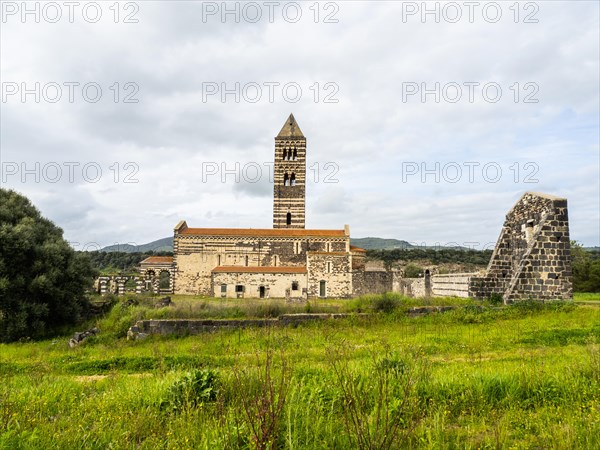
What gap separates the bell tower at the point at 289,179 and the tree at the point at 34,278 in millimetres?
33206

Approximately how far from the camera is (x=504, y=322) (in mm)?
10852

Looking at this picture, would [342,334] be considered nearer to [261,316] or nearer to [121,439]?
[261,316]

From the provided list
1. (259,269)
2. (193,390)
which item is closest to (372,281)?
(259,269)

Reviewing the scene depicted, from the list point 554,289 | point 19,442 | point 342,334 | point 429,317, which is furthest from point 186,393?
point 554,289

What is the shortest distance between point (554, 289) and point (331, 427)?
12.4m

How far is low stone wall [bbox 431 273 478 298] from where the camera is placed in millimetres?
16544

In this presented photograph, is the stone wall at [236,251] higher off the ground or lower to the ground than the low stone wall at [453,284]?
higher

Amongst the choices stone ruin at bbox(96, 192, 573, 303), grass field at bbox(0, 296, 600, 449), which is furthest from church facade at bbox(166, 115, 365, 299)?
grass field at bbox(0, 296, 600, 449)

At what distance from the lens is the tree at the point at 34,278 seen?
13.5 meters

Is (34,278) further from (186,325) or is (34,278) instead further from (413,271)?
(413,271)

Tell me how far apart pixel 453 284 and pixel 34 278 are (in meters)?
17.8

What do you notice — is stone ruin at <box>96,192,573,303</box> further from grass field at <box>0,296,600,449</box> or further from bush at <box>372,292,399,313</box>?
grass field at <box>0,296,600,449</box>

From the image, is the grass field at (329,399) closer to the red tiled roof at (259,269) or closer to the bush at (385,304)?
the bush at (385,304)

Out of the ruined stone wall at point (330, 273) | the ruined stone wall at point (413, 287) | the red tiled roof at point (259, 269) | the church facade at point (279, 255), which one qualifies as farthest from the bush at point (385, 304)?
the red tiled roof at point (259, 269)
